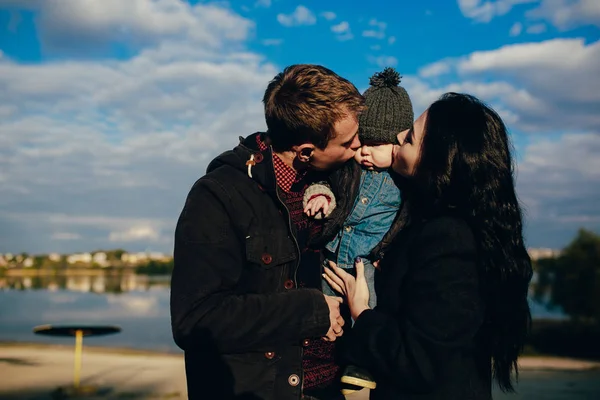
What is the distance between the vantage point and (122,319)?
58344 mm

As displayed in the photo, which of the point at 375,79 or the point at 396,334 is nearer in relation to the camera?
the point at 396,334

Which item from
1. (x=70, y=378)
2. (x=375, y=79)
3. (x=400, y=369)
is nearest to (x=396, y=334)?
(x=400, y=369)

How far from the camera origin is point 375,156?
322cm

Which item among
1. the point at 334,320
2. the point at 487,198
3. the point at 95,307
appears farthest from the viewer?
the point at 95,307

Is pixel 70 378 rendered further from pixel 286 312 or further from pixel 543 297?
pixel 543 297

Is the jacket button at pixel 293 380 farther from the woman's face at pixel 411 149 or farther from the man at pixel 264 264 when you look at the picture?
the woman's face at pixel 411 149

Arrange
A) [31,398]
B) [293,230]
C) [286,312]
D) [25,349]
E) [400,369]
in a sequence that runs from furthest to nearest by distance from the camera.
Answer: [25,349], [31,398], [293,230], [286,312], [400,369]

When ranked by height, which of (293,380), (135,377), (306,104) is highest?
(306,104)

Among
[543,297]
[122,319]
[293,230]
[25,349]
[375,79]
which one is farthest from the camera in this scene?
[122,319]

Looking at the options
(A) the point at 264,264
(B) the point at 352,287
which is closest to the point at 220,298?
(A) the point at 264,264

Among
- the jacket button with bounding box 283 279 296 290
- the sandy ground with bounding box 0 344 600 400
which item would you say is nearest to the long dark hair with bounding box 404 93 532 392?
the jacket button with bounding box 283 279 296 290

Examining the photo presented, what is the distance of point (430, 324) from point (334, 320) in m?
0.54

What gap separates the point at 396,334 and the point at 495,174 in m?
0.74

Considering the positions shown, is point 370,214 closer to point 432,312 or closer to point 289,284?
point 289,284
